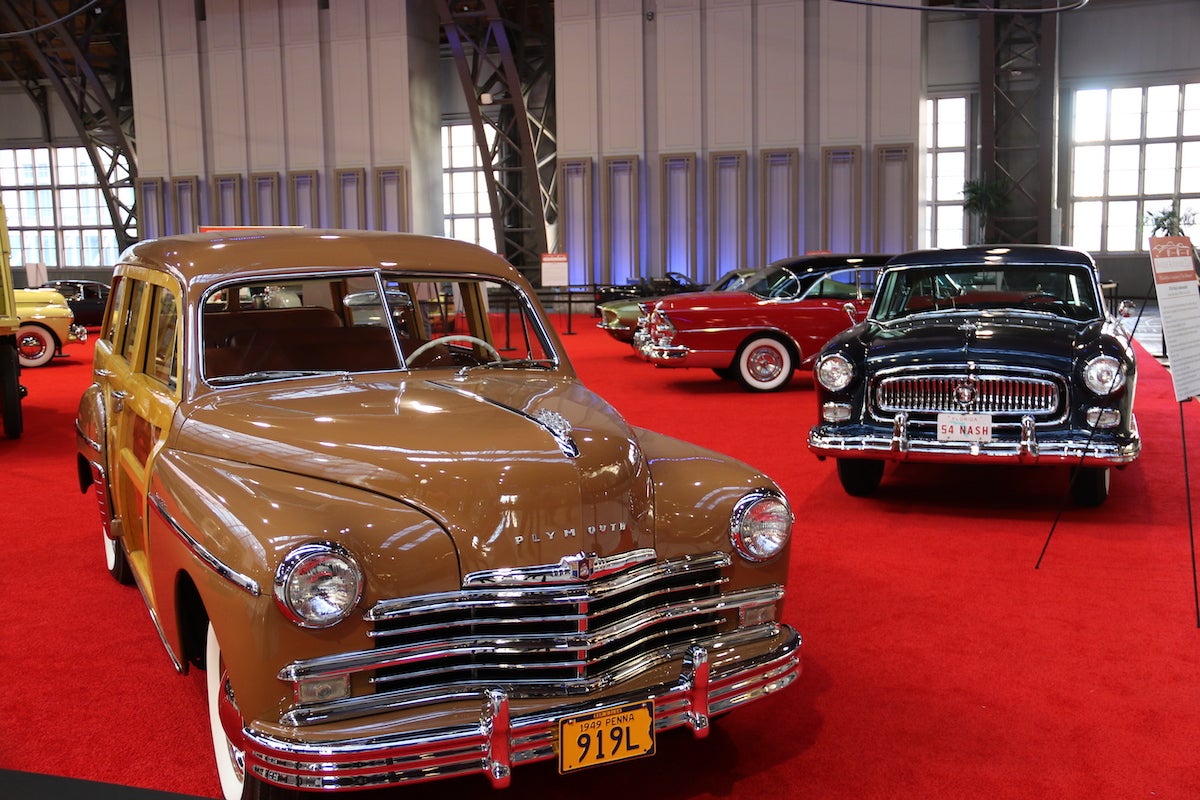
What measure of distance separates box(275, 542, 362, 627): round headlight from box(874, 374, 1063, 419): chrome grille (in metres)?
4.56

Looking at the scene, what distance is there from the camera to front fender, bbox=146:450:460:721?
9.16 feet

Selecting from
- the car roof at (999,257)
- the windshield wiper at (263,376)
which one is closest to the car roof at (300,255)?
the windshield wiper at (263,376)

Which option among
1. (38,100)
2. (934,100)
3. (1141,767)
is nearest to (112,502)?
(1141,767)

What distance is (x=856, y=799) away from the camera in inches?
132

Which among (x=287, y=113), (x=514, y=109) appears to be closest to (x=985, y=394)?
(x=514, y=109)

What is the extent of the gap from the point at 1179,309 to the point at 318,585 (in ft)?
14.4

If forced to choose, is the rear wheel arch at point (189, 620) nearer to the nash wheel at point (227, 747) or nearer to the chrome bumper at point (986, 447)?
the nash wheel at point (227, 747)

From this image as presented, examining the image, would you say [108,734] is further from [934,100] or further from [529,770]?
[934,100]

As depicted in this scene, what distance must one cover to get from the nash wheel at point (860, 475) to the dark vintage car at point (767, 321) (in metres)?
5.33

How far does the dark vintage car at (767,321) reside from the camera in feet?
40.9

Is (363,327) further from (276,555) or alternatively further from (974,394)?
(974,394)

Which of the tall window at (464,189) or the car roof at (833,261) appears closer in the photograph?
the car roof at (833,261)

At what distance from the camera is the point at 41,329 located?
16.8 meters

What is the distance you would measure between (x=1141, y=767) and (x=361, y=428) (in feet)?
9.13
